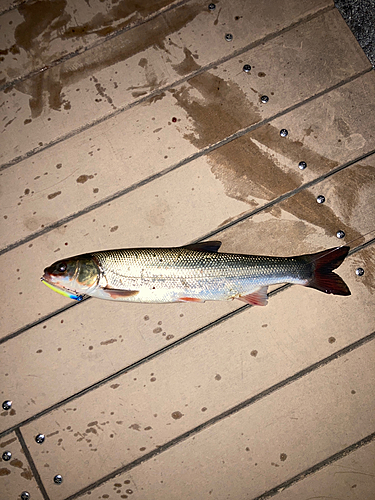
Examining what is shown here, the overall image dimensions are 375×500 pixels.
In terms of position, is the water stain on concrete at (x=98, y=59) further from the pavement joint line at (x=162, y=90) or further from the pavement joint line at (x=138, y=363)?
the pavement joint line at (x=138, y=363)

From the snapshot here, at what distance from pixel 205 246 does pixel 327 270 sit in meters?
0.81

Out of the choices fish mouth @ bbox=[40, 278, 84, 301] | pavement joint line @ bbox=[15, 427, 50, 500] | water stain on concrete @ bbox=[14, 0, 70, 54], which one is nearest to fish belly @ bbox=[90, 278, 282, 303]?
fish mouth @ bbox=[40, 278, 84, 301]

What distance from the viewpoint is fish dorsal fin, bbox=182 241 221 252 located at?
2297 mm

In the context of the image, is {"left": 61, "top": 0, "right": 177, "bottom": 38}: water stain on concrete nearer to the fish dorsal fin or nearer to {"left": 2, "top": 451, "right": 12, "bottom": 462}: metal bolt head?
the fish dorsal fin

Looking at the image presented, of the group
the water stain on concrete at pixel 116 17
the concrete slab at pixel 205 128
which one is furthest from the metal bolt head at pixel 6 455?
the water stain on concrete at pixel 116 17

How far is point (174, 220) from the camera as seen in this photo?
8.28 ft

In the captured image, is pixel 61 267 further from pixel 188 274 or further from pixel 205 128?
pixel 205 128

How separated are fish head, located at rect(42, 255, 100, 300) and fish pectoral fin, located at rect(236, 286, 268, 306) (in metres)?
0.97

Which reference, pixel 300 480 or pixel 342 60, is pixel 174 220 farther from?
pixel 300 480

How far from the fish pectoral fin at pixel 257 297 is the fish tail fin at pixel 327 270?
0.95ft

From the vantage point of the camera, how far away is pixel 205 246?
231 centimetres

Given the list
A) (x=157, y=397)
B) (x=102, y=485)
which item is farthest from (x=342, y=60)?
(x=102, y=485)

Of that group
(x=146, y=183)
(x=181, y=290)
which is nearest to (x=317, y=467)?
(x=181, y=290)

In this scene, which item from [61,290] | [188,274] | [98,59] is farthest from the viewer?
[98,59]
